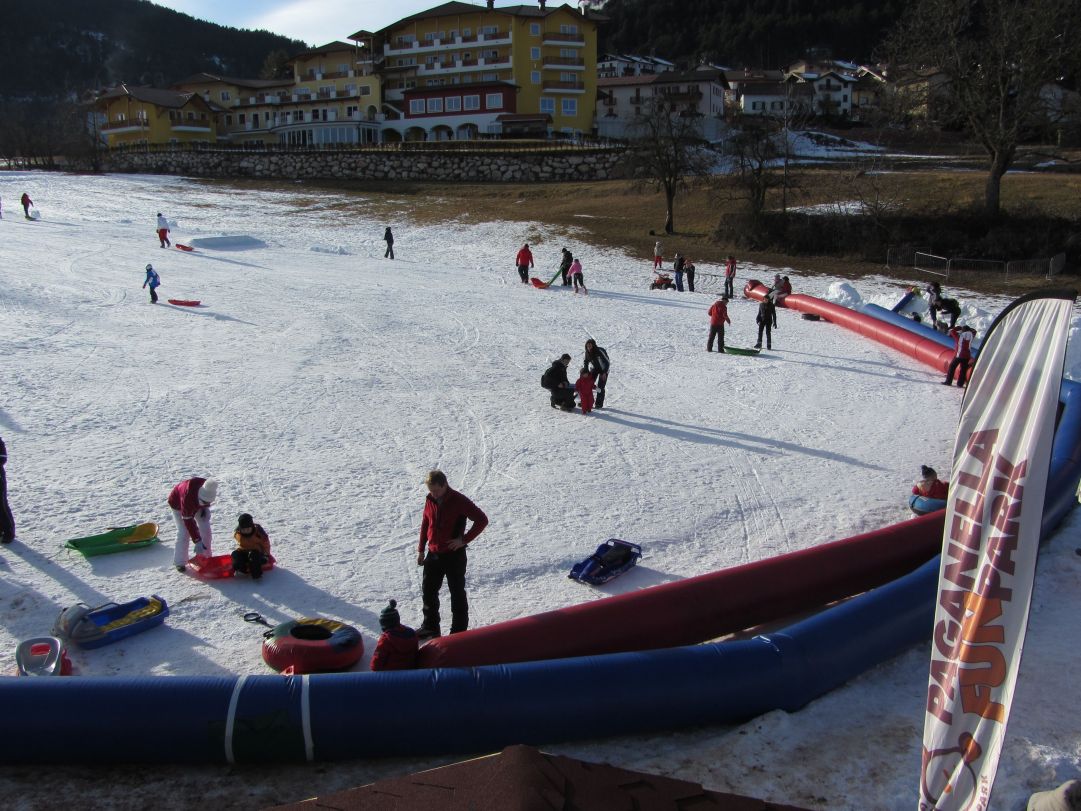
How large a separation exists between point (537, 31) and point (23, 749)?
213 ft

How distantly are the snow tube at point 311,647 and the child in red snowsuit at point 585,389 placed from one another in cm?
679

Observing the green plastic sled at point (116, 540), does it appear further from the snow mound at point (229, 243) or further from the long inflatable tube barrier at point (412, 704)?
the snow mound at point (229, 243)

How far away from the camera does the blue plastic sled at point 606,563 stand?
7.68 m

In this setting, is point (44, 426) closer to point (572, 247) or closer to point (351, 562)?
point (351, 562)

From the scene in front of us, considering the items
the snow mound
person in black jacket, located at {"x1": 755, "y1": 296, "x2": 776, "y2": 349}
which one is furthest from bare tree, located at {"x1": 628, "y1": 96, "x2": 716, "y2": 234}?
person in black jacket, located at {"x1": 755, "y1": 296, "x2": 776, "y2": 349}

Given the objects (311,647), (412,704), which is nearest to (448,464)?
(311,647)

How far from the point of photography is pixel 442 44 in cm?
6531

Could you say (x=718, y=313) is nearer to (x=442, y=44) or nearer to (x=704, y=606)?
(x=704, y=606)

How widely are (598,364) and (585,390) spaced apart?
47cm

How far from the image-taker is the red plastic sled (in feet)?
24.7

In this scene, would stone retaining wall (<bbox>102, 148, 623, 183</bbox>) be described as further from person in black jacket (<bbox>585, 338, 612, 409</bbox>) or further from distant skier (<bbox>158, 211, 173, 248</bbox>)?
person in black jacket (<bbox>585, 338, 612, 409</bbox>)

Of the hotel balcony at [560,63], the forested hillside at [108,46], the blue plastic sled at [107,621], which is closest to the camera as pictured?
the blue plastic sled at [107,621]

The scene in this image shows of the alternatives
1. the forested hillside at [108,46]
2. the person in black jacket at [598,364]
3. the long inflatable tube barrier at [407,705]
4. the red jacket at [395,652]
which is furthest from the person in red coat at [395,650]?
the forested hillside at [108,46]

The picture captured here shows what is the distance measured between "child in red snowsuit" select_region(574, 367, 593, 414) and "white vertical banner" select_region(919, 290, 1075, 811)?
830cm
